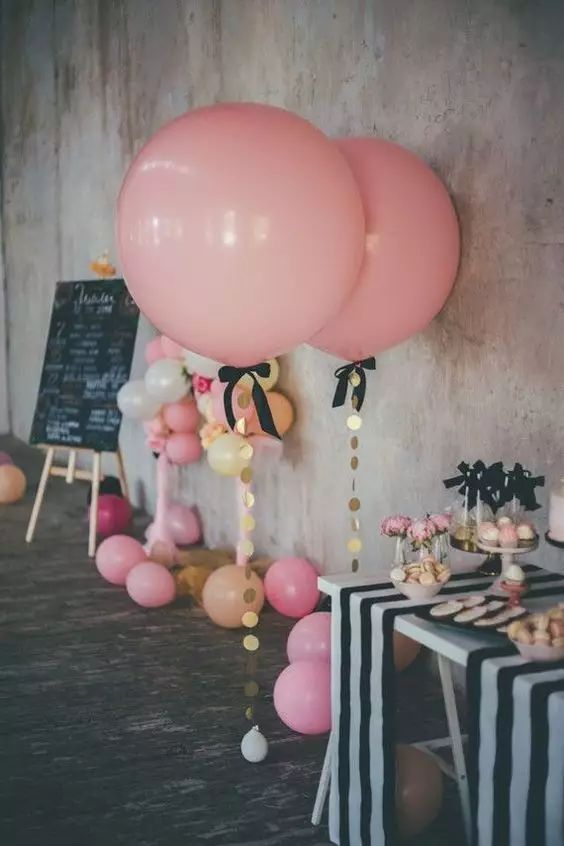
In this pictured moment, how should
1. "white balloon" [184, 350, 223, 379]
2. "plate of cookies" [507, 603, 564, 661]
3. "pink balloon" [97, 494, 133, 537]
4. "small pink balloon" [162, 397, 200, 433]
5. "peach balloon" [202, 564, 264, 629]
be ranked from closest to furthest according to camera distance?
"plate of cookies" [507, 603, 564, 661]
"peach balloon" [202, 564, 264, 629]
"white balloon" [184, 350, 223, 379]
"small pink balloon" [162, 397, 200, 433]
"pink balloon" [97, 494, 133, 537]

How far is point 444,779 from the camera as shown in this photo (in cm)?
258

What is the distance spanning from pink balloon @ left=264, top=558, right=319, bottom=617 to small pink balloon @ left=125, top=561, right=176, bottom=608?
18.0 inches

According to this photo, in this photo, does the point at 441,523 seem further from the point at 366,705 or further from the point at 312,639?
the point at 312,639

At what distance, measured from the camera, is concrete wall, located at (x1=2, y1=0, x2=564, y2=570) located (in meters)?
2.71

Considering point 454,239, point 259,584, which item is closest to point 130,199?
point 454,239

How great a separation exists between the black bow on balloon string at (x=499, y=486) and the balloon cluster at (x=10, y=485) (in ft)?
15.2

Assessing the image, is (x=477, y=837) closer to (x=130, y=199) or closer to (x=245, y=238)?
(x=245, y=238)

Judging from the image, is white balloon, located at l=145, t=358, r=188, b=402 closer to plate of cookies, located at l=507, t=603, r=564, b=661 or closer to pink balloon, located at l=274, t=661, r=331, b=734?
pink balloon, located at l=274, t=661, r=331, b=734

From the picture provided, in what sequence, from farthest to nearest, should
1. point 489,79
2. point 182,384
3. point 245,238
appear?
1. point 182,384
2. point 489,79
3. point 245,238

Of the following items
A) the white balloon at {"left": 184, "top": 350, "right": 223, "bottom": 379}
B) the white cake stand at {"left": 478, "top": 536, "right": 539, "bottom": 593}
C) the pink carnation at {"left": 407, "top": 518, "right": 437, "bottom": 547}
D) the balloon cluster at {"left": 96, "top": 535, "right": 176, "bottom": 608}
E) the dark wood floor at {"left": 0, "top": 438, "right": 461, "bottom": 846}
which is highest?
the white balloon at {"left": 184, "top": 350, "right": 223, "bottom": 379}

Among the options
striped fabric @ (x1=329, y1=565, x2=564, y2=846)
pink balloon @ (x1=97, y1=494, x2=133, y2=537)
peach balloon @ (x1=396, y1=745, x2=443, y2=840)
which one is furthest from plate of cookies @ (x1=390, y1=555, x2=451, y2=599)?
pink balloon @ (x1=97, y1=494, x2=133, y2=537)

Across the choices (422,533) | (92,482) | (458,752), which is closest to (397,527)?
(422,533)

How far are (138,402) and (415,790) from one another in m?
2.90

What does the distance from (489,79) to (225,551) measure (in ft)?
8.86
